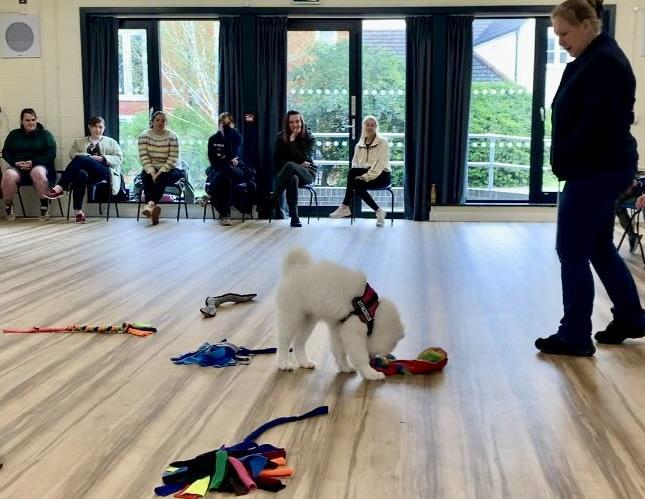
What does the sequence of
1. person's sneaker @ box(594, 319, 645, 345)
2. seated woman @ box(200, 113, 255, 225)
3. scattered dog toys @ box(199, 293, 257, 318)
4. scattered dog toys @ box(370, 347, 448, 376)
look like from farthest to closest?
seated woman @ box(200, 113, 255, 225), scattered dog toys @ box(199, 293, 257, 318), person's sneaker @ box(594, 319, 645, 345), scattered dog toys @ box(370, 347, 448, 376)

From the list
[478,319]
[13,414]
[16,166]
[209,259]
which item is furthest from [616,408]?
[16,166]

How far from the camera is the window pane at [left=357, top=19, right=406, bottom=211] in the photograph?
28.5ft

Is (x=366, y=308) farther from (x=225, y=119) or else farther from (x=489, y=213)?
(x=489, y=213)

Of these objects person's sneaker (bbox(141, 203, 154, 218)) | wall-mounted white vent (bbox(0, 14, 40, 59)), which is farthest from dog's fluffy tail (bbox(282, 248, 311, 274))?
wall-mounted white vent (bbox(0, 14, 40, 59))

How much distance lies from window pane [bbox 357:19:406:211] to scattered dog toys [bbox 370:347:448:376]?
588 cm

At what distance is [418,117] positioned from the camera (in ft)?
28.1

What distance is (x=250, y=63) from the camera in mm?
8641

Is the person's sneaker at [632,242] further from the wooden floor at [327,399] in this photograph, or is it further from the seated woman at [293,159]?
the seated woman at [293,159]

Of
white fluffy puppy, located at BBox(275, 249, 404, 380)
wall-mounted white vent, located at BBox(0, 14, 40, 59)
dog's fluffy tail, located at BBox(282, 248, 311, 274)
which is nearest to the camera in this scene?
white fluffy puppy, located at BBox(275, 249, 404, 380)

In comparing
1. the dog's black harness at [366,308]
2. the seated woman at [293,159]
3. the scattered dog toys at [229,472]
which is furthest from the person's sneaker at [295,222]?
the scattered dog toys at [229,472]

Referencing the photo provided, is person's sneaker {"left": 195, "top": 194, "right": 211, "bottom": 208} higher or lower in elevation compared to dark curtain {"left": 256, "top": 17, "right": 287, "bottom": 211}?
lower

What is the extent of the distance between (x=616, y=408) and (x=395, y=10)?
22.0ft

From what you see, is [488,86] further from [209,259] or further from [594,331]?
[594,331]

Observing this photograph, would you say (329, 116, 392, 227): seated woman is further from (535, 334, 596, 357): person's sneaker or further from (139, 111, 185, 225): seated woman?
(535, 334, 596, 357): person's sneaker
